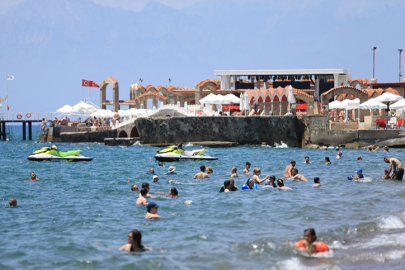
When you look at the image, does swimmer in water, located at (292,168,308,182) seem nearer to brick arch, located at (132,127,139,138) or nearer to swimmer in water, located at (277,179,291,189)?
swimmer in water, located at (277,179,291,189)

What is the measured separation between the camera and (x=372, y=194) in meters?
18.2

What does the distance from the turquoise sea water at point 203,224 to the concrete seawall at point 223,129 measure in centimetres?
1967

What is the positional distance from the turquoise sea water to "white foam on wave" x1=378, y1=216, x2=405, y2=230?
3 cm

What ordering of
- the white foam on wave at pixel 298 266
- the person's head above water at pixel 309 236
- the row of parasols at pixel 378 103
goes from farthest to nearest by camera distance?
the row of parasols at pixel 378 103, the person's head above water at pixel 309 236, the white foam on wave at pixel 298 266

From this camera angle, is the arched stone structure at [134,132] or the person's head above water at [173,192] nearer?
the person's head above water at [173,192]

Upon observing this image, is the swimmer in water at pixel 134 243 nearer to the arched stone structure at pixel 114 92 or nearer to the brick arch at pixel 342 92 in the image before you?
the brick arch at pixel 342 92

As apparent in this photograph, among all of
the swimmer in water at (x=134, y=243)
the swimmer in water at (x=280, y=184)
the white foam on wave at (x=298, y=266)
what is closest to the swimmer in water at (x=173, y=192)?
the swimmer in water at (x=280, y=184)

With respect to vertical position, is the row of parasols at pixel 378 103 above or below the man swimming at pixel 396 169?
above

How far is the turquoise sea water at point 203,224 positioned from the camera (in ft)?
34.2

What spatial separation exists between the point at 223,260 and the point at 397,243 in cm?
410

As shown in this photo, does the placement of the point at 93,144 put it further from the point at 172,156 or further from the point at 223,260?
the point at 223,260

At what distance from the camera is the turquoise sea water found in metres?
10.4

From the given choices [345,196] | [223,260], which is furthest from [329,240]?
[345,196]

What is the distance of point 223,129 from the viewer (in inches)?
1865
